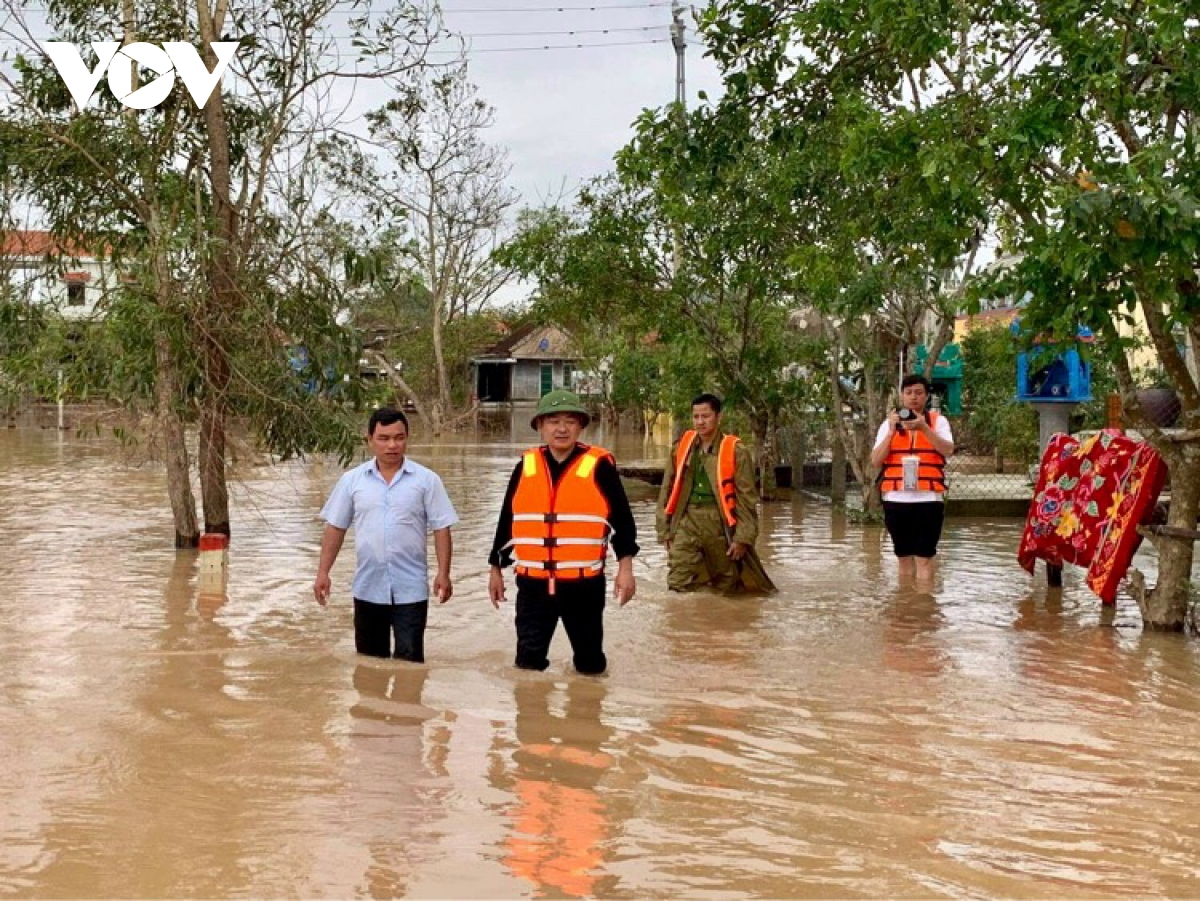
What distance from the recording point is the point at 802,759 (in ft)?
23.1

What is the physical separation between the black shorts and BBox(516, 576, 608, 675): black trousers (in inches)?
153

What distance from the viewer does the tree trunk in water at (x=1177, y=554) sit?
408 inches

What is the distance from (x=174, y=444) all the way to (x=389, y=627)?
291 inches

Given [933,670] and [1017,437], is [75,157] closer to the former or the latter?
[933,670]

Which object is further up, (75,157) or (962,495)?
(75,157)

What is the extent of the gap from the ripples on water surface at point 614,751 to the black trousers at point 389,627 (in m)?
0.12

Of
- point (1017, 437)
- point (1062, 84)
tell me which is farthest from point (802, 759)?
point (1017, 437)

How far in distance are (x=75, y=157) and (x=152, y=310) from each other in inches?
69.7

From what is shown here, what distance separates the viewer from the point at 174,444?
15516 millimetres

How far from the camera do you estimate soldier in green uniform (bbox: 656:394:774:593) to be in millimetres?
11898

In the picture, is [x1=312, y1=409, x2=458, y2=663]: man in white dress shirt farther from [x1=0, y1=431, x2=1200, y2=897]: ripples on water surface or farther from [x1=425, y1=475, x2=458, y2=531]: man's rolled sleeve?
[x1=0, y1=431, x2=1200, y2=897]: ripples on water surface

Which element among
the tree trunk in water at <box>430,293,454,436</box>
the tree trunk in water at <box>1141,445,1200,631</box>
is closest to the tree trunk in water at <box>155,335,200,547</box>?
the tree trunk in water at <box>1141,445,1200,631</box>

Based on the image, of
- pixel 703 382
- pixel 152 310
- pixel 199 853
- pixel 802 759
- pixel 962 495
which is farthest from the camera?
pixel 703 382

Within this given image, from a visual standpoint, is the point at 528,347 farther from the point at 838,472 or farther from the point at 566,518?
the point at 566,518
